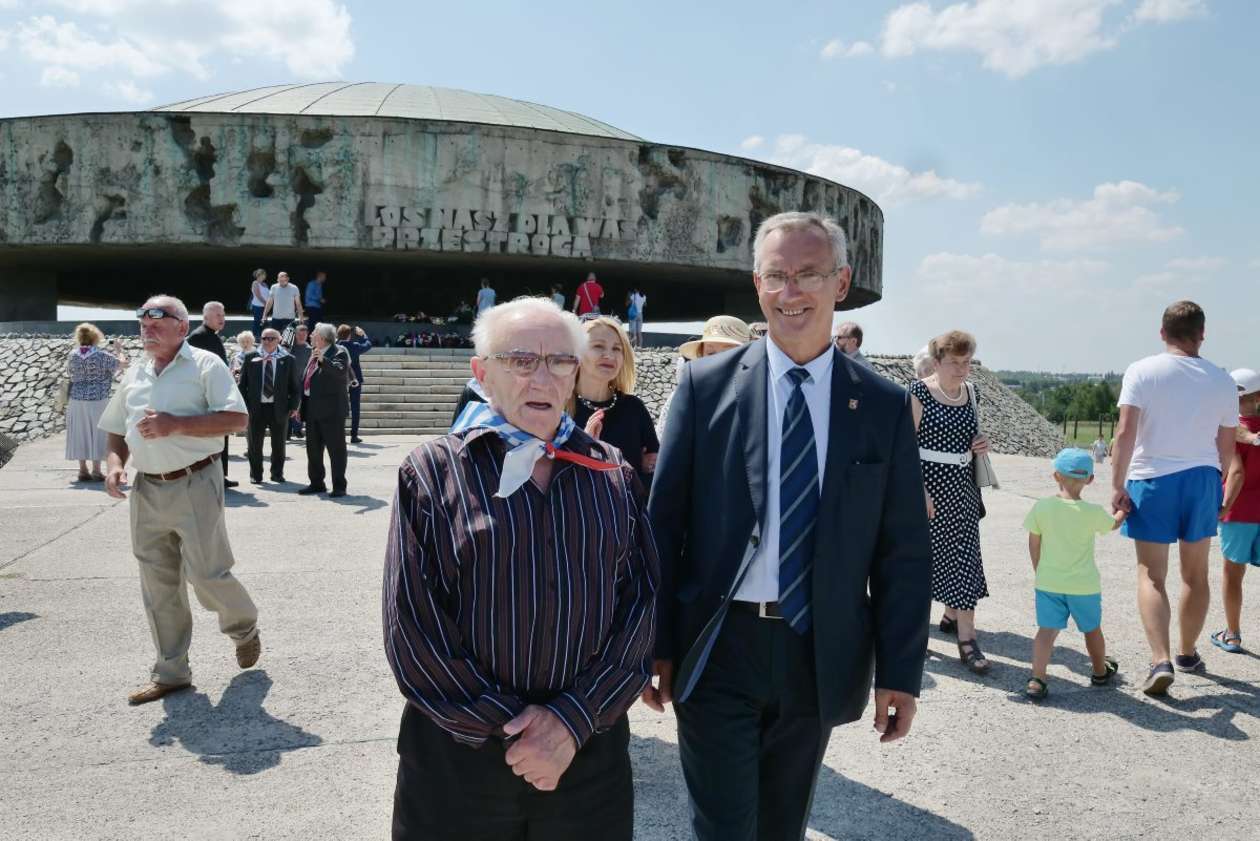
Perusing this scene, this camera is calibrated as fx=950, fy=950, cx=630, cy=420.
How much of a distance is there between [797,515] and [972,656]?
3.08 m

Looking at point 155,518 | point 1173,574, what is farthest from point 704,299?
point 155,518

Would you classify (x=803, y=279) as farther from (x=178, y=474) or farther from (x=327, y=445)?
(x=327, y=445)

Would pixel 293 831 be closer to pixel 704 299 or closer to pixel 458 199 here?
pixel 458 199

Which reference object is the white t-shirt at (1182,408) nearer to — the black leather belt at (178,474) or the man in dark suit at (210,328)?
the black leather belt at (178,474)

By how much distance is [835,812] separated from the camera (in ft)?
11.2

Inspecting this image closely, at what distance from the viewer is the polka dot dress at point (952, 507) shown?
510cm

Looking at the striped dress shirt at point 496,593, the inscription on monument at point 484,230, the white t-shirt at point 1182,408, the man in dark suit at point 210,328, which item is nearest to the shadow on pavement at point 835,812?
the striped dress shirt at point 496,593

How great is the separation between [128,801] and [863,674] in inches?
106

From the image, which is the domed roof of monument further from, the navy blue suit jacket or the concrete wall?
the navy blue suit jacket

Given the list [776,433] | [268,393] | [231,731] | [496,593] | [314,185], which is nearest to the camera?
[496,593]

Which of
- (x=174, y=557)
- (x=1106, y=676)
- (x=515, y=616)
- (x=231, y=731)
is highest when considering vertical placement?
(x=515, y=616)

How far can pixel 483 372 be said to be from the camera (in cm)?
225

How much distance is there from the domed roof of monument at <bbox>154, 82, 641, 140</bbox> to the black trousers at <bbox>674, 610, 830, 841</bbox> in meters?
30.3

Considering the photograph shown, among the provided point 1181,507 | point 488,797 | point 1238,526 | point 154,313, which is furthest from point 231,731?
point 1238,526
